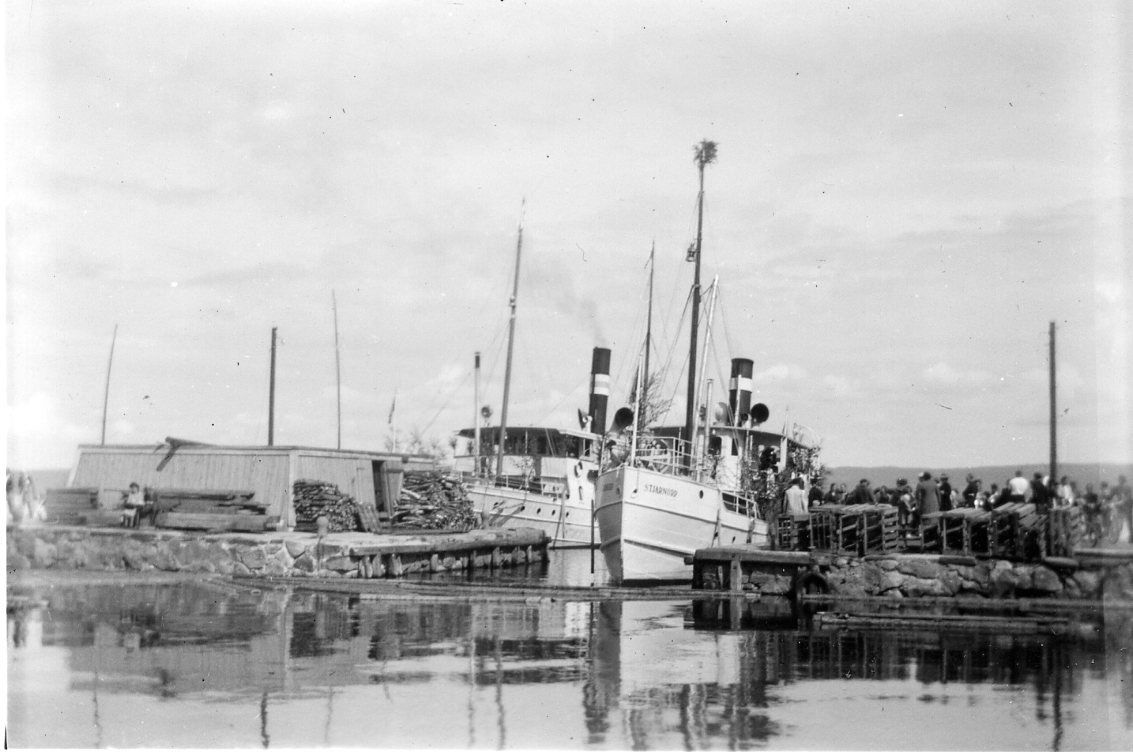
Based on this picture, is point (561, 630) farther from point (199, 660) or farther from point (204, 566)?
point (204, 566)

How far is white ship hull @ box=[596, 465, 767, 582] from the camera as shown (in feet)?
104

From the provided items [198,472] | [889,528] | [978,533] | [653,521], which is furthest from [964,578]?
[198,472]

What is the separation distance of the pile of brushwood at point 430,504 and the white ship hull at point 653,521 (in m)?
5.30

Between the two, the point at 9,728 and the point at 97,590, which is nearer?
the point at 9,728

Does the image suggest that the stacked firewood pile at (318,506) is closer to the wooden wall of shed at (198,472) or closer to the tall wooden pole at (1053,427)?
the wooden wall of shed at (198,472)

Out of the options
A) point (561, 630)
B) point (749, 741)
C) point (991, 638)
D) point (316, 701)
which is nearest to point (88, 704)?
point (316, 701)

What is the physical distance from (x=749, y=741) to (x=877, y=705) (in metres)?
2.45

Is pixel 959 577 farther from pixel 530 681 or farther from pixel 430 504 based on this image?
pixel 430 504

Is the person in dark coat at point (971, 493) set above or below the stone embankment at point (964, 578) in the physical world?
above

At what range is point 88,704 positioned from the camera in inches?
422

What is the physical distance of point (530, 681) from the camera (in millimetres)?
12289

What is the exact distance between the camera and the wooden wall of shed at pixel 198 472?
3064 centimetres

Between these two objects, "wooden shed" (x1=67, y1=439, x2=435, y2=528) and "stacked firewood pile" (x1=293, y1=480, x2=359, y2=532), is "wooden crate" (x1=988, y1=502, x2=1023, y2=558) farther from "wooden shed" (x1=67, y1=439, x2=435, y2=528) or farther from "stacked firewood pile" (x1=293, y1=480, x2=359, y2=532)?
"wooden shed" (x1=67, y1=439, x2=435, y2=528)

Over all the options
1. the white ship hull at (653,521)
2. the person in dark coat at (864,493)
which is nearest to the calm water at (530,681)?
the person in dark coat at (864,493)
